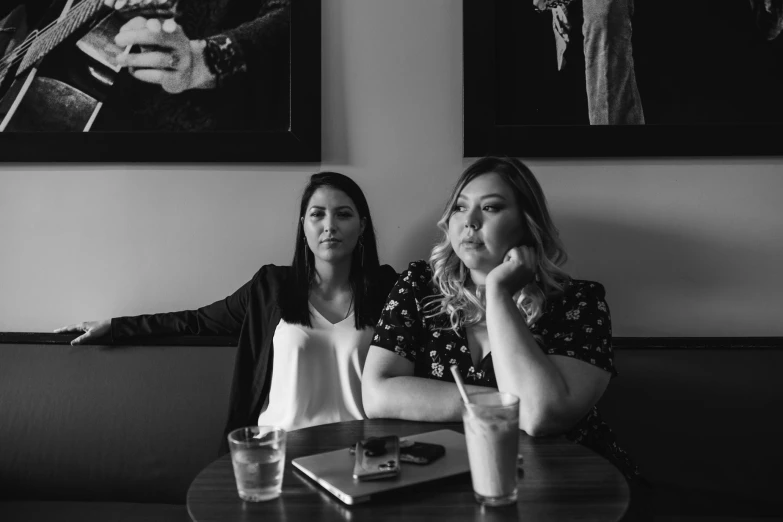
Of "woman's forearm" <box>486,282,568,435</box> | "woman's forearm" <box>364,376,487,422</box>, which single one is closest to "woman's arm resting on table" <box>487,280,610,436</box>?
"woman's forearm" <box>486,282,568,435</box>

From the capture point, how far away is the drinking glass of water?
0.86 m

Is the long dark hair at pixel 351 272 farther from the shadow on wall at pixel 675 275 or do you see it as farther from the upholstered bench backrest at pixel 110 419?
the shadow on wall at pixel 675 275

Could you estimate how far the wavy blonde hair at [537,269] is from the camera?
1.47 meters

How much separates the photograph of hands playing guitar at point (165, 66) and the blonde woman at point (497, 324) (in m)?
0.79

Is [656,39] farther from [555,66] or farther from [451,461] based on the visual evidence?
[451,461]

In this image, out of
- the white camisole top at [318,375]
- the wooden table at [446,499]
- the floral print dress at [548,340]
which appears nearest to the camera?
the wooden table at [446,499]

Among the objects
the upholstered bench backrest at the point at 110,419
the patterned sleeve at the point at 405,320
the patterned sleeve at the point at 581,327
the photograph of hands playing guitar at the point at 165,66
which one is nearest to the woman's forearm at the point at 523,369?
the patterned sleeve at the point at 581,327

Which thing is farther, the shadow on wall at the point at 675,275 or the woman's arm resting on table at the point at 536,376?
the shadow on wall at the point at 675,275

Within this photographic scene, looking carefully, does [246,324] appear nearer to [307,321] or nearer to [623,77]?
[307,321]

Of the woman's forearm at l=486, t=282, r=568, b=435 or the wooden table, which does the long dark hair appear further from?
the wooden table

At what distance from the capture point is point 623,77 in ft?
6.16

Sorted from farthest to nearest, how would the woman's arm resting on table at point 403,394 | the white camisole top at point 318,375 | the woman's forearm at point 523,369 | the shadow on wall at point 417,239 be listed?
1. the shadow on wall at point 417,239
2. the white camisole top at point 318,375
3. the woman's arm resting on table at point 403,394
4. the woman's forearm at point 523,369

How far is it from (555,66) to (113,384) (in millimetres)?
1657

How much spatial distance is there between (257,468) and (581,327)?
83cm
